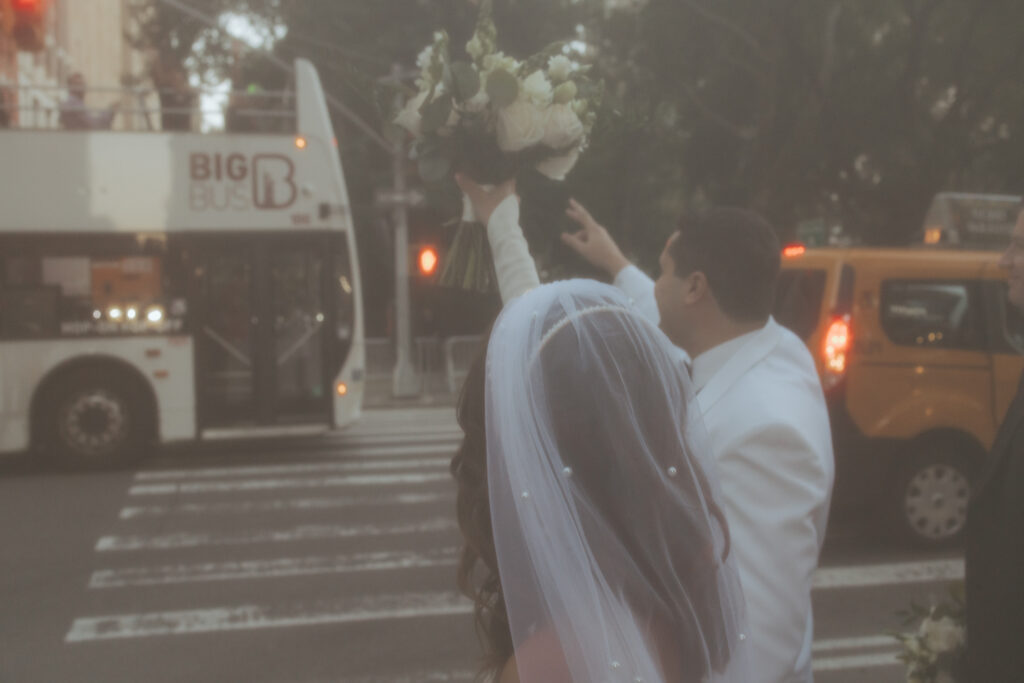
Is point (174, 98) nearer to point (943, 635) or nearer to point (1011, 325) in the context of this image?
point (1011, 325)

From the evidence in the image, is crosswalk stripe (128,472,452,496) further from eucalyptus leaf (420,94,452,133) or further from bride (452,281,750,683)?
bride (452,281,750,683)

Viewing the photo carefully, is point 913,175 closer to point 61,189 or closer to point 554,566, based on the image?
point 61,189

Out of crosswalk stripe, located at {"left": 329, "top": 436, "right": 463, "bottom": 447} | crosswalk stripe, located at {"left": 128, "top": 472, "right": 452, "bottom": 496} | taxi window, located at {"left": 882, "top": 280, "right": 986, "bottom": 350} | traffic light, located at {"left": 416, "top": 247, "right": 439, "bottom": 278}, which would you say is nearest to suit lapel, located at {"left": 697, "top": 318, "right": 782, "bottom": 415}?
taxi window, located at {"left": 882, "top": 280, "right": 986, "bottom": 350}

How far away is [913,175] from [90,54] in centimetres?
3985

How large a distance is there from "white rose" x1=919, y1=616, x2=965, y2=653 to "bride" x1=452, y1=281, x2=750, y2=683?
1270mm

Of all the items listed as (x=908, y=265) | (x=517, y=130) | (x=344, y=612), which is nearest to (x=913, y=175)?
(x=908, y=265)

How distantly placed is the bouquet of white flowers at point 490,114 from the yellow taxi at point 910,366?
17.0 feet

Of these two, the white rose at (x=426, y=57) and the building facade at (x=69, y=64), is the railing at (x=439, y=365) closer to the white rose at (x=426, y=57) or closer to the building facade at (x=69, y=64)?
the building facade at (x=69, y=64)

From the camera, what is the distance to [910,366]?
732cm

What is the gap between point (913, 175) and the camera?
17.0 metres

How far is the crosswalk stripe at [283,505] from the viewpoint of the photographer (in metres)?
9.52

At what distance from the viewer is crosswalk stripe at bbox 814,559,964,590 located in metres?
6.97

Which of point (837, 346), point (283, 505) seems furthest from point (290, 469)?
point (837, 346)

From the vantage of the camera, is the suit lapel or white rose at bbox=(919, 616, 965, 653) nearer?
the suit lapel
